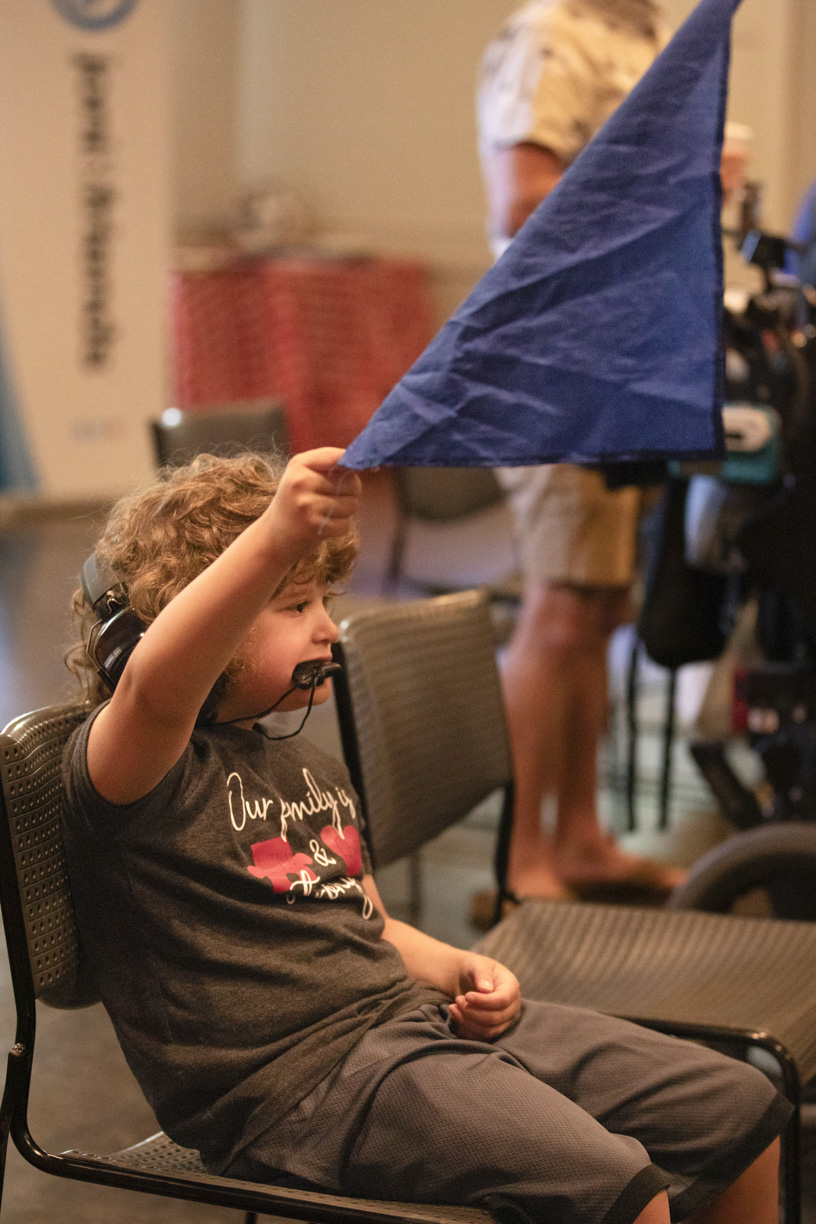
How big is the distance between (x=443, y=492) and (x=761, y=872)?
1975mm

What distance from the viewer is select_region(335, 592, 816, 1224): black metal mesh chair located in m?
1.33

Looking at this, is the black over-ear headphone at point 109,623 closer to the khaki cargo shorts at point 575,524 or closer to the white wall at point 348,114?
the khaki cargo shorts at point 575,524

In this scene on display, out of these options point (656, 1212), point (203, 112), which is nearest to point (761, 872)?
point (656, 1212)

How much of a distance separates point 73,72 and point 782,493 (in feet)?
15.1

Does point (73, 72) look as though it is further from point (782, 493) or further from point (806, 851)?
point (806, 851)

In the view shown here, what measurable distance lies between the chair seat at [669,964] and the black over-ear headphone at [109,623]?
0.61 metres

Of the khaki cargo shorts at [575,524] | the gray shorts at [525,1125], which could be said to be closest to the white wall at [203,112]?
A: the khaki cargo shorts at [575,524]

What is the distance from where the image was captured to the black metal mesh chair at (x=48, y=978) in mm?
906

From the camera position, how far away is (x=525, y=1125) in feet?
3.02

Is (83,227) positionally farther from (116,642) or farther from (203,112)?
(116,642)

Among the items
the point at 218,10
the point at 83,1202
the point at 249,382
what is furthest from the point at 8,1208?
the point at 218,10

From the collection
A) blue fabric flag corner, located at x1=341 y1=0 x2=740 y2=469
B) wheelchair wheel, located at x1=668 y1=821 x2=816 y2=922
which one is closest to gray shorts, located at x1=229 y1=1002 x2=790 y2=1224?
blue fabric flag corner, located at x1=341 y1=0 x2=740 y2=469

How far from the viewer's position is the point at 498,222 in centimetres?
216

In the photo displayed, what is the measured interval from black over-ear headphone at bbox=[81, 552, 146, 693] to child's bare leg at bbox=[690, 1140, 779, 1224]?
62 cm
